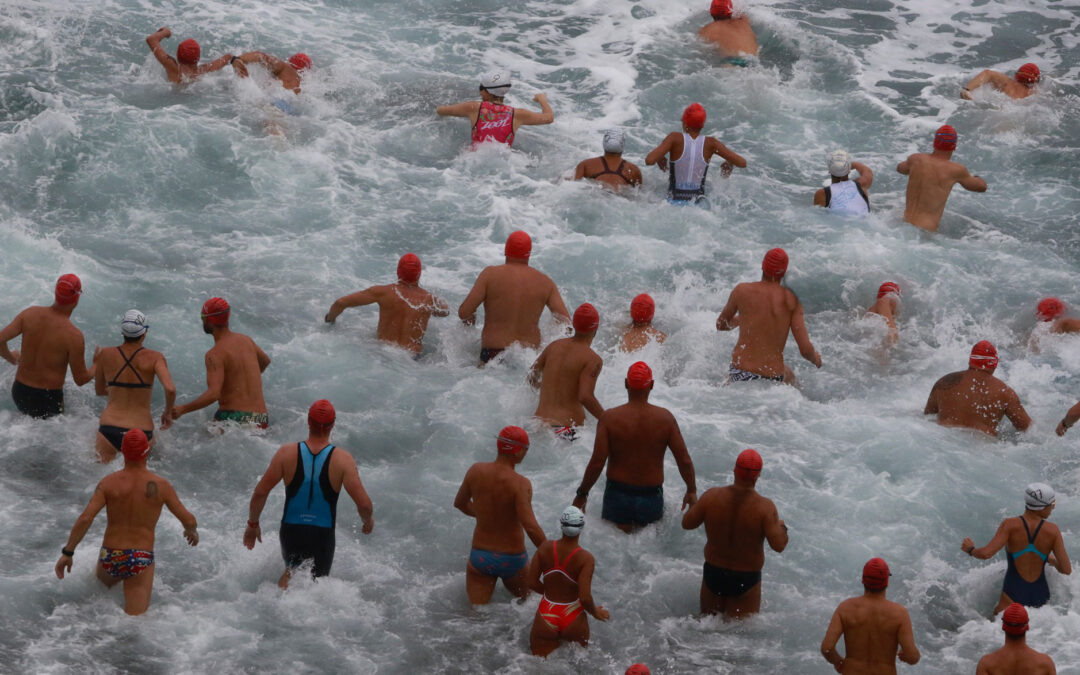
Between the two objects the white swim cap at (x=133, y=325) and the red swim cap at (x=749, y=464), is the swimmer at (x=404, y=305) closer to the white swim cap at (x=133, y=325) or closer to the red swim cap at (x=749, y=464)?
the white swim cap at (x=133, y=325)

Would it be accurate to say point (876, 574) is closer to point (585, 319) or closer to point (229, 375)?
point (585, 319)

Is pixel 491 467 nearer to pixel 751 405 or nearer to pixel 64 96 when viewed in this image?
pixel 751 405

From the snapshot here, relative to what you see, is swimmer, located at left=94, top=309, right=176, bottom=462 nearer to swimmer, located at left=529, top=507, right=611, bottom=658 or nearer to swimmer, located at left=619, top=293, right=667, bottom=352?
swimmer, located at left=529, top=507, right=611, bottom=658

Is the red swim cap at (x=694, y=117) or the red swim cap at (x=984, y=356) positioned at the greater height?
the red swim cap at (x=694, y=117)

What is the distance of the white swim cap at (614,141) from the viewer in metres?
14.9

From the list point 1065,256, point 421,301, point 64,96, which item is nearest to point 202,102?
point 64,96

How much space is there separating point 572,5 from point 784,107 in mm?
4994

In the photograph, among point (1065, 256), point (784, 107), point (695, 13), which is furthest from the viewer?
point (695, 13)

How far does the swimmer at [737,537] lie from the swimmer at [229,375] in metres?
3.83

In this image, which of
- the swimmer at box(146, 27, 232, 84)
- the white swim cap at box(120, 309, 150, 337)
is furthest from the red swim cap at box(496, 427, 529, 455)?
the swimmer at box(146, 27, 232, 84)

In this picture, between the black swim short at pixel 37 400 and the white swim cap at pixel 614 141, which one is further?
the white swim cap at pixel 614 141

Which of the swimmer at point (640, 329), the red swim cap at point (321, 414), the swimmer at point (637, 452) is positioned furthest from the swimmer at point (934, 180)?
the red swim cap at point (321, 414)

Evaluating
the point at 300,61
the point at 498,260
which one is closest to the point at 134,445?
the point at 498,260

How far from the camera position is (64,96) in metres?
16.5
